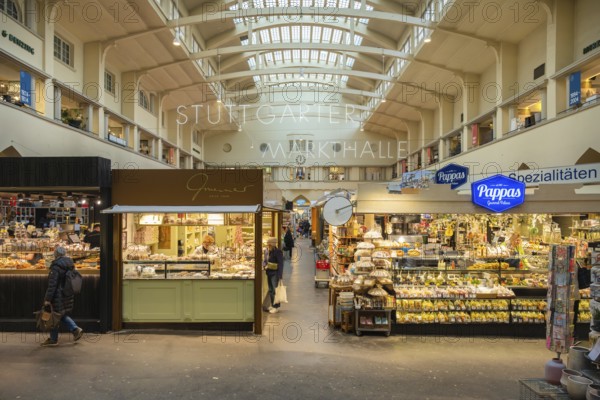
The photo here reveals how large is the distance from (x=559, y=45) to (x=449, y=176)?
495 cm

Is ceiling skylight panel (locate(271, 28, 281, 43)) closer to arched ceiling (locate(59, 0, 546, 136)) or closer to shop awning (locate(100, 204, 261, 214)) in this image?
arched ceiling (locate(59, 0, 546, 136))

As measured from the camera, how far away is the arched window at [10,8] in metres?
8.81

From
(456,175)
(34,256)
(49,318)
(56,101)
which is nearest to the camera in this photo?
(49,318)

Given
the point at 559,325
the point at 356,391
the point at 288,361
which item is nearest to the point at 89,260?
the point at 288,361

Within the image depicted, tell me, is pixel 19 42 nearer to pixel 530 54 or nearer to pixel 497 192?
pixel 497 192

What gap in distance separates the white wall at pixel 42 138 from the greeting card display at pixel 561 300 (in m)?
Answer: 10.2

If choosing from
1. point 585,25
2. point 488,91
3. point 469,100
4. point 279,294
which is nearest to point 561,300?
point 279,294

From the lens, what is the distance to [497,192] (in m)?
6.75

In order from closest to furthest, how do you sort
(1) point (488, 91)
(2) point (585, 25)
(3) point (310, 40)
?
1. (2) point (585, 25)
2. (1) point (488, 91)
3. (3) point (310, 40)

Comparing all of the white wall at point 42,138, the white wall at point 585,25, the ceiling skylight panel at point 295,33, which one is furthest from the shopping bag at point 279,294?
the ceiling skylight panel at point 295,33

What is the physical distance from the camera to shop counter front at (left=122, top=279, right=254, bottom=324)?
646 cm

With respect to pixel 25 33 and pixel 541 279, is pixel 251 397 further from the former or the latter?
pixel 25 33

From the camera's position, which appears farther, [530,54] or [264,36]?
[264,36]

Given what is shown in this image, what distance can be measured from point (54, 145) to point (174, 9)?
6.68 metres
